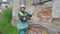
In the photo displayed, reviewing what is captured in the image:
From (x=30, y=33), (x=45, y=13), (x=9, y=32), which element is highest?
(x=45, y=13)

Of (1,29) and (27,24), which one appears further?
(1,29)

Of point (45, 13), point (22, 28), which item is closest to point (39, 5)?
point (45, 13)

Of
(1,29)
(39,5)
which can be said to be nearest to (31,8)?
(39,5)

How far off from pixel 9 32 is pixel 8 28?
53 centimetres

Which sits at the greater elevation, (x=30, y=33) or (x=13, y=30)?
(x=30, y=33)

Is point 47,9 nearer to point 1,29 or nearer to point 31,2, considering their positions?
point 31,2

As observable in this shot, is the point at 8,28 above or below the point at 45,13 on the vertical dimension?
below

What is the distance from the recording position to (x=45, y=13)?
20.7 feet

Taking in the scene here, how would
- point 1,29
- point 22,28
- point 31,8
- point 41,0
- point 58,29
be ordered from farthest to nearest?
point 1,29 < point 31,8 < point 41,0 < point 22,28 < point 58,29

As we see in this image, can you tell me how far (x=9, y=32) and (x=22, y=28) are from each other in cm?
380

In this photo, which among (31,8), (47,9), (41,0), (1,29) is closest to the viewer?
(47,9)

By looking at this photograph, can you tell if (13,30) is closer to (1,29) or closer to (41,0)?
(1,29)

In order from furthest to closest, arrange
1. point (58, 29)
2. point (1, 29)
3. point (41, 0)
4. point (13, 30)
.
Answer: point (1, 29) → point (13, 30) → point (41, 0) → point (58, 29)

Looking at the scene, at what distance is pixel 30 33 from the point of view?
549 centimetres
